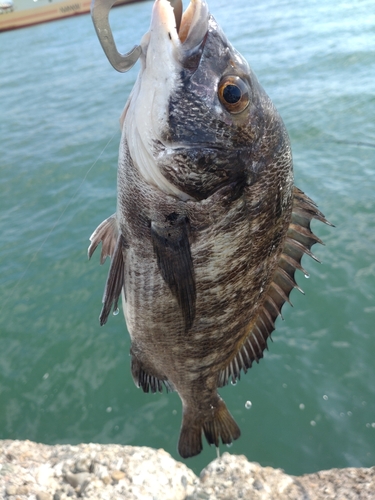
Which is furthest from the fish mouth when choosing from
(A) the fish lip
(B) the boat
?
(B) the boat

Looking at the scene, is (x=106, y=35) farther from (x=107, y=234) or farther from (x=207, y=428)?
(x=207, y=428)

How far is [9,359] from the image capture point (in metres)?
4.66

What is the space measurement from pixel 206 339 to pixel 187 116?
1044 millimetres

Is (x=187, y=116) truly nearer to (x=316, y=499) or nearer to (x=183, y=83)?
(x=183, y=83)

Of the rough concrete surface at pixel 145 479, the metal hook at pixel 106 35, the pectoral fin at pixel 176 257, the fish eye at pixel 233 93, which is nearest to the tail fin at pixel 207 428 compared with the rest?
the rough concrete surface at pixel 145 479

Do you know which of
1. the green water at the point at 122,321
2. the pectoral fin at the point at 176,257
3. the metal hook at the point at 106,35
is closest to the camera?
the metal hook at the point at 106,35

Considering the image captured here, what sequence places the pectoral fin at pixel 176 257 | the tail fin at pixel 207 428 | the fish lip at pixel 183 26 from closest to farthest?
the fish lip at pixel 183 26 → the pectoral fin at pixel 176 257 → the tail fin at pixel 207 428

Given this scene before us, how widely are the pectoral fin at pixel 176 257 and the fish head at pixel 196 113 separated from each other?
14 cm

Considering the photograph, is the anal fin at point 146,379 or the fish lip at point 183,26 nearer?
the fish lip at point 183,26

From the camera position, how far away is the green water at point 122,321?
387cm

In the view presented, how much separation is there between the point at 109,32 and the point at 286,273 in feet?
4.19

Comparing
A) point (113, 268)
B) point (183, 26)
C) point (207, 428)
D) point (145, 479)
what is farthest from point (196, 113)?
point (145, 479)

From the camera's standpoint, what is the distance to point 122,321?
498 centimetres

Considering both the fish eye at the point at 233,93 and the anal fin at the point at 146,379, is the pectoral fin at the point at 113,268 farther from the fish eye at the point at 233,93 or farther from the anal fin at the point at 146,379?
the fish eye at the point at 233,93
